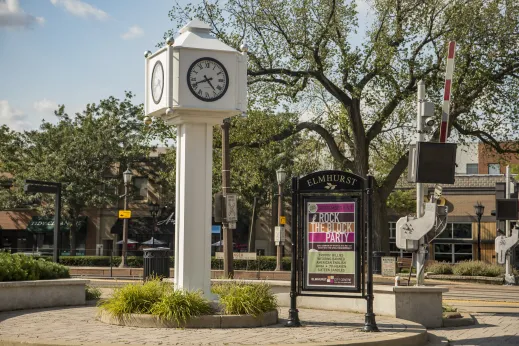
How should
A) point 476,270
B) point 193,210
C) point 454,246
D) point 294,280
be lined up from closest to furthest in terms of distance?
point 294,280 < point 193,210 < point 476,270 < point 454,246

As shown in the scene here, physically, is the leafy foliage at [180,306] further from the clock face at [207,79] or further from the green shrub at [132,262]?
the green shrub at [132,262]

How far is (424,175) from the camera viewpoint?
15.1 metres

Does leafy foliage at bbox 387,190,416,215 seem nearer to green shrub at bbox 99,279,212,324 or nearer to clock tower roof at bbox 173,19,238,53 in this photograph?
clock tower roof at bbox 173,19,238,53

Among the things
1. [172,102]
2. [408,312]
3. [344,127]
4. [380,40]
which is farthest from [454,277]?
[172,102]

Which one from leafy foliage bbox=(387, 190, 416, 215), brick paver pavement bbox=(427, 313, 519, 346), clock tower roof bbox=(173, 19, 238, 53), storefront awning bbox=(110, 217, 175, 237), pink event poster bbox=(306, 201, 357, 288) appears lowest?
brick paver pavement bbox=(427, 313, 519, 346)

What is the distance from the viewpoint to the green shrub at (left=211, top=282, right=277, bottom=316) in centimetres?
1278

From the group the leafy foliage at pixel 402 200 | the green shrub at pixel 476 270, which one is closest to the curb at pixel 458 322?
the green shrub at pixel 476 270

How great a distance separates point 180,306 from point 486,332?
582 cm

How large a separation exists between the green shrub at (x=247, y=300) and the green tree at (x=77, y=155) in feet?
131

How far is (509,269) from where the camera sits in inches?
1266

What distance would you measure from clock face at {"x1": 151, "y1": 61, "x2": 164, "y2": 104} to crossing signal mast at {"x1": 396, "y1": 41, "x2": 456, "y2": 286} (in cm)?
506

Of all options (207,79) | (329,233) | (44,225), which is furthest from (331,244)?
(44,225)

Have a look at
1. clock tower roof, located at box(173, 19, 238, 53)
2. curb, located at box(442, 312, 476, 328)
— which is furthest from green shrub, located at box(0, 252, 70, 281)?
curb, located at box(442, 312, 476, 328)

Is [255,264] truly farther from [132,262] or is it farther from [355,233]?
[355,233]
